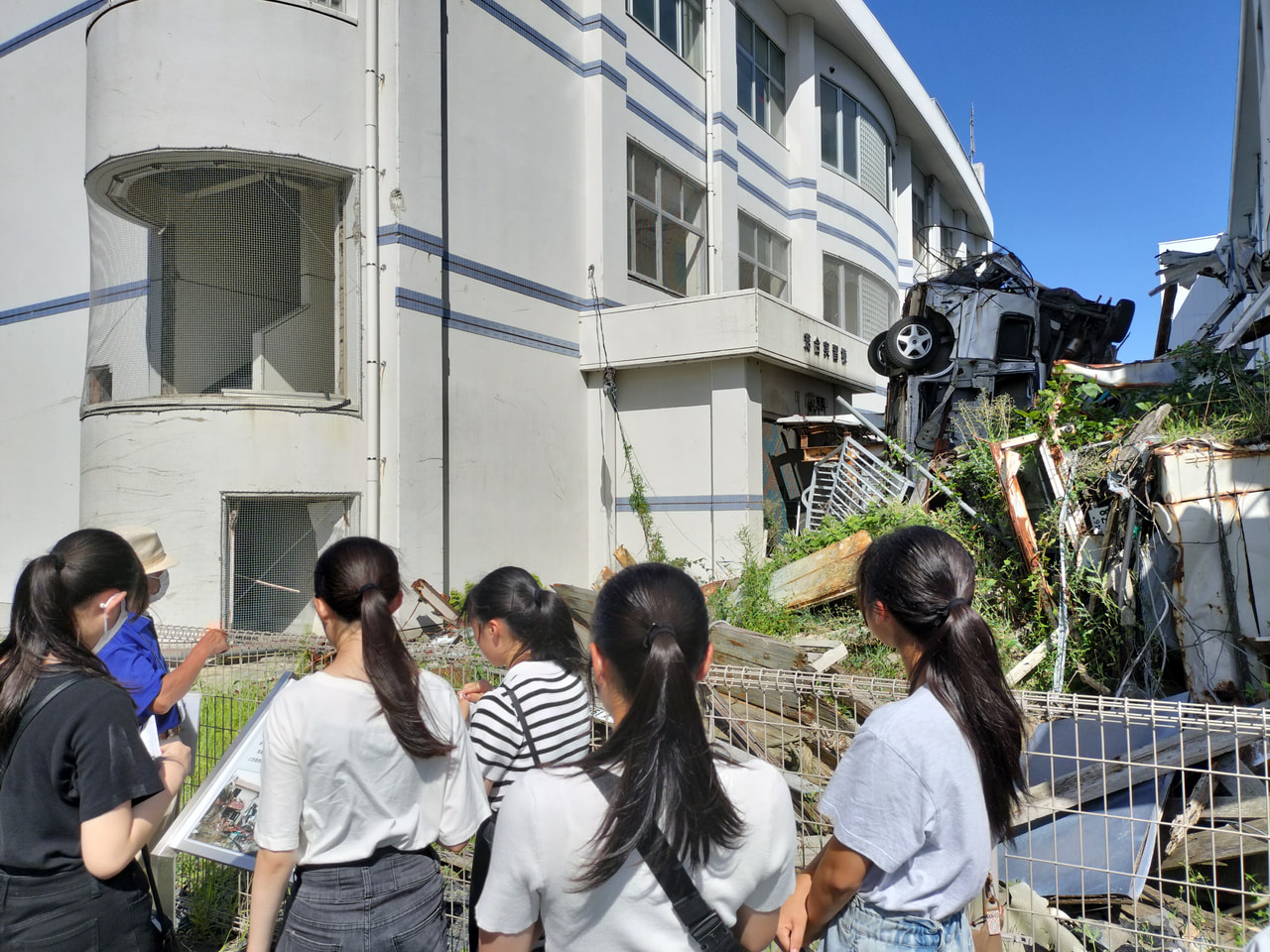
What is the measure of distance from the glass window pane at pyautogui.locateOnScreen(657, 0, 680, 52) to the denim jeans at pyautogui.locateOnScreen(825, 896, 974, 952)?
46.0 ft

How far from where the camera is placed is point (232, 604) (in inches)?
328

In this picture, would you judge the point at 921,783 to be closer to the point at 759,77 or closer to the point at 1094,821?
the point at 1094,821

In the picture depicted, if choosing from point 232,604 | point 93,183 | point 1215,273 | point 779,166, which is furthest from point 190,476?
point 779,166

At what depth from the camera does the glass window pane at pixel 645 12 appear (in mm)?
12953

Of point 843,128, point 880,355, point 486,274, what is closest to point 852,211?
point 843,128

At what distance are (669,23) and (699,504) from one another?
26.5 feet

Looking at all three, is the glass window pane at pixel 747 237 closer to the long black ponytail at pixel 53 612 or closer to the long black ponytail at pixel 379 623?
the long black ponytail at pixel 379 623

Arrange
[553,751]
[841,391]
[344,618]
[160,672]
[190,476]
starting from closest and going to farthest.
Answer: [344,618] < [553,751] < [160,672] < [190,476] < [841,391]

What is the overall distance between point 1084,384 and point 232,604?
8.08 m

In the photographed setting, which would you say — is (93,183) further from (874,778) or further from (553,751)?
(874,778)

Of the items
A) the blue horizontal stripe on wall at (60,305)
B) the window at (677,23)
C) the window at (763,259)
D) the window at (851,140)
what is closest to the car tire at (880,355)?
the window at (763,259)

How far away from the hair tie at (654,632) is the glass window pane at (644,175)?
11958 millimetres

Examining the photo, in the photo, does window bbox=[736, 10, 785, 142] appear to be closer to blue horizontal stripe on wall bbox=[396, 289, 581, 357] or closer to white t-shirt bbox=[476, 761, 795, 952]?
blue horizontal stripe on wall bbox=[396, 289, 581, 357]

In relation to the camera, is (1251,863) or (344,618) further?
(1251,863)
